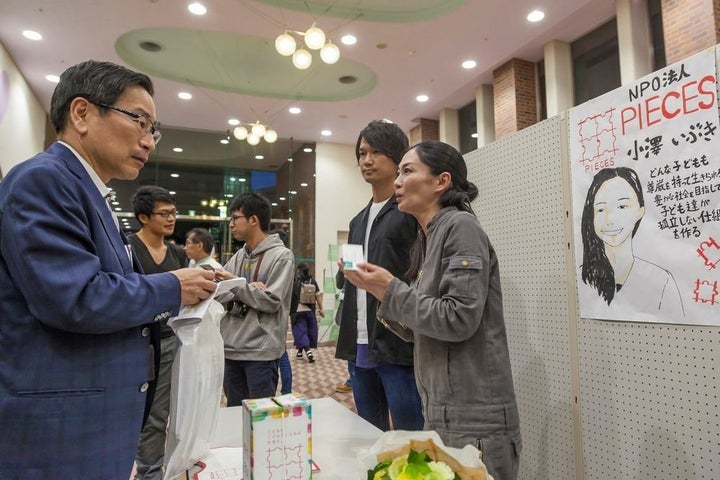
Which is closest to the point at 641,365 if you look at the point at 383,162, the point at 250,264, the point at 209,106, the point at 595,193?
the point at 595,193

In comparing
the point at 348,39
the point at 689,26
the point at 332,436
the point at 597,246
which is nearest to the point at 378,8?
the point at 348,39

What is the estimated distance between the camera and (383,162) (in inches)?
71.8

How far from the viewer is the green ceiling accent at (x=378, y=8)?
562 cm

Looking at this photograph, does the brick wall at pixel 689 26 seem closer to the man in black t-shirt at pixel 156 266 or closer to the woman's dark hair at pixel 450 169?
the woman's dark hair at pixel 450 169

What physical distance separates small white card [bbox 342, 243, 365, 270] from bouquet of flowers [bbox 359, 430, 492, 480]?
21.6 inches

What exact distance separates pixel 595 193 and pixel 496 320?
839mm

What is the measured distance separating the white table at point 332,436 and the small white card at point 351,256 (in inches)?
19.6

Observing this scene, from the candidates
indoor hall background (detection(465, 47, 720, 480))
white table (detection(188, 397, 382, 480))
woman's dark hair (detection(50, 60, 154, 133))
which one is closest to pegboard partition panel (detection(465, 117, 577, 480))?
indoor hall background (detection(465, 47, 720, 480))

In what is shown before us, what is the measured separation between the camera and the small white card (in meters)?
1.28

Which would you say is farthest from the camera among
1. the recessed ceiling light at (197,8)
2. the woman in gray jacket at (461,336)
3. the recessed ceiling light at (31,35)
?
the recessed ceiling light at (31,35)

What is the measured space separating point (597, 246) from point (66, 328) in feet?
5.65

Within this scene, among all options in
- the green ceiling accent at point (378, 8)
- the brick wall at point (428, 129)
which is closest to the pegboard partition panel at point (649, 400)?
the green ceiling accent at point (378, 8)

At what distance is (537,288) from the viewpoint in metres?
1.98

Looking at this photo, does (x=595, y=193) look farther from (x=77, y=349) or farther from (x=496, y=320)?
(x=77, y=349)
